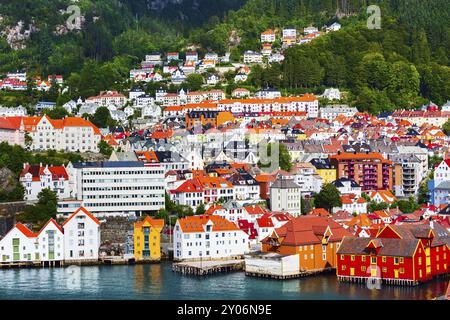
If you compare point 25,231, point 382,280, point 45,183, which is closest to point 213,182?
point 45,183

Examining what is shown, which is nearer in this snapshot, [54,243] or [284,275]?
[284,275]

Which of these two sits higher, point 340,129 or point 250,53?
point 250,53

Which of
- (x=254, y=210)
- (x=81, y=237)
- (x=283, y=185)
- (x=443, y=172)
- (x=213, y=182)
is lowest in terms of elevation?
(x=81, y=237)

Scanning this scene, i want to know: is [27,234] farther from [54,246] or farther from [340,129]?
[340,129]

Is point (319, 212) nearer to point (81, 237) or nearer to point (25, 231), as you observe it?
point (81, 237)

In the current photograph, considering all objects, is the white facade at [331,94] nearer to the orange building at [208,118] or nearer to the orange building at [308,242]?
the orange building at [208,118]

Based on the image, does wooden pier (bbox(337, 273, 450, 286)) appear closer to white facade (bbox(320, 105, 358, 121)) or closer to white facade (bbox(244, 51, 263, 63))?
white facade (bbox(320, 105, 358, 121))
